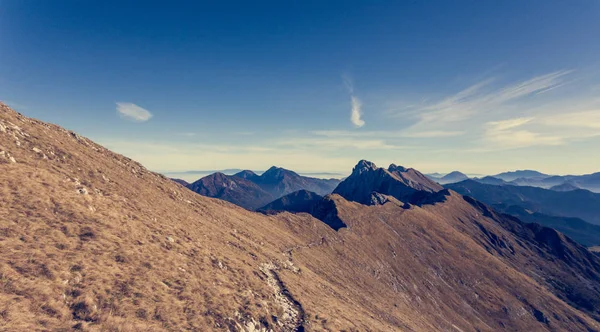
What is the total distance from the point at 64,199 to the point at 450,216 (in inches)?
8600

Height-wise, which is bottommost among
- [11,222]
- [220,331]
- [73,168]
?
[220,331]

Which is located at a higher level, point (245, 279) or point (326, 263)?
point (245, 279)

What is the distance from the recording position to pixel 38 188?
97.3 feet

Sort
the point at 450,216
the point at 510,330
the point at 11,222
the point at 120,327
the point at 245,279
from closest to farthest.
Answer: the point at 120,327 < the point at 11,222 < the point at 245,279 < the point at 510,330 < the point at 450,216

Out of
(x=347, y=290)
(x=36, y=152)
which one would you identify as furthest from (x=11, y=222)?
(x=347, y=290)

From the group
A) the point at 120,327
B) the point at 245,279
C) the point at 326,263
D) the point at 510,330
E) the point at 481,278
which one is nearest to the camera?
the point at 120,327

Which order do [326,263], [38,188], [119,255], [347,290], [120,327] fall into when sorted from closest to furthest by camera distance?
1. [120,327]
2. [119,255]
3. [38,188]
4. [347,290]
5. [326,263]

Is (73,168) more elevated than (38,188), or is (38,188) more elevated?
(73,168)

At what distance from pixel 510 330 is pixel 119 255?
14567cm

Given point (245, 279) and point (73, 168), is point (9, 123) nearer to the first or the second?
point (73, 168)

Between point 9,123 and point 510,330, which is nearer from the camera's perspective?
point 9,123

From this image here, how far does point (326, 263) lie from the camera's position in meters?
76.4

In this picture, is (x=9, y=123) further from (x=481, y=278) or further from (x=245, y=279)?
(x=481, y=278)

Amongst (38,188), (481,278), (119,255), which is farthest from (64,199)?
(481,278)
